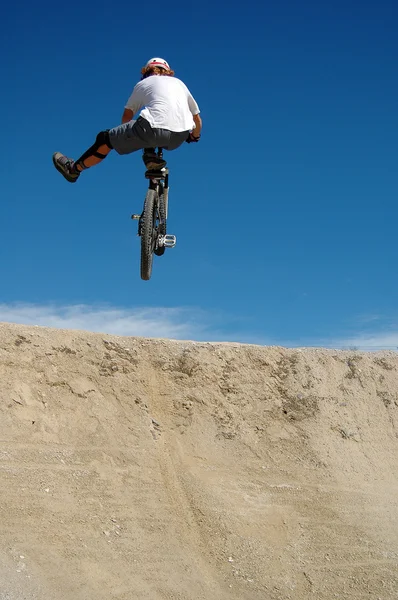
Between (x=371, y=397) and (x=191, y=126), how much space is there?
7.76 metres

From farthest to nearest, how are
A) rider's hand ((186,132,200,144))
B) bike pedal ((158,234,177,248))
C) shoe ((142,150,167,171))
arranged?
bike pedal ((158,234,177,248)) < rider's hand ((186,132,200,144)) < shoe ((142,150,167,171))

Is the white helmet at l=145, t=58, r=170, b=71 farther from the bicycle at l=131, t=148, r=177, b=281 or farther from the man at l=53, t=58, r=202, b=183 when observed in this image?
the bicycle at l=131, t=148, r=177, b=281

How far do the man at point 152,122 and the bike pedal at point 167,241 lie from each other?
853 mm

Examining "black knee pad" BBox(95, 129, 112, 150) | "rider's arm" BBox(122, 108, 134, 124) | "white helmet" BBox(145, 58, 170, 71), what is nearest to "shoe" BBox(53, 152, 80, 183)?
"black knee pad" BBox(95, 129, 112, 150)

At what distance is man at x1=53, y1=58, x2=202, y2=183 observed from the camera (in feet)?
21.1

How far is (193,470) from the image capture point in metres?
10.4

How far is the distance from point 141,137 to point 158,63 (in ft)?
3.14

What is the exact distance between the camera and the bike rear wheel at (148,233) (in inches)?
279

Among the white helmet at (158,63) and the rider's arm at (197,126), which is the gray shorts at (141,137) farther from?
the white helmet at (158,63)

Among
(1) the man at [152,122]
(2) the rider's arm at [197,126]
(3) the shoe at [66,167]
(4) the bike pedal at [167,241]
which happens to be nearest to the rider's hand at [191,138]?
(2) the rider's arm at [197,126]

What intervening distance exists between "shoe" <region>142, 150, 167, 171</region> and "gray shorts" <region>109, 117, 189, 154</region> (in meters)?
0.23

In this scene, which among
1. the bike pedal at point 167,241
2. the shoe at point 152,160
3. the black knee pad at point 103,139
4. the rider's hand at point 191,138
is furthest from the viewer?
the bike pedal at point 167,241

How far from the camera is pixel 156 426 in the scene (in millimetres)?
10938

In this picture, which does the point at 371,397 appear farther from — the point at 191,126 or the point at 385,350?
the point at 191,126
